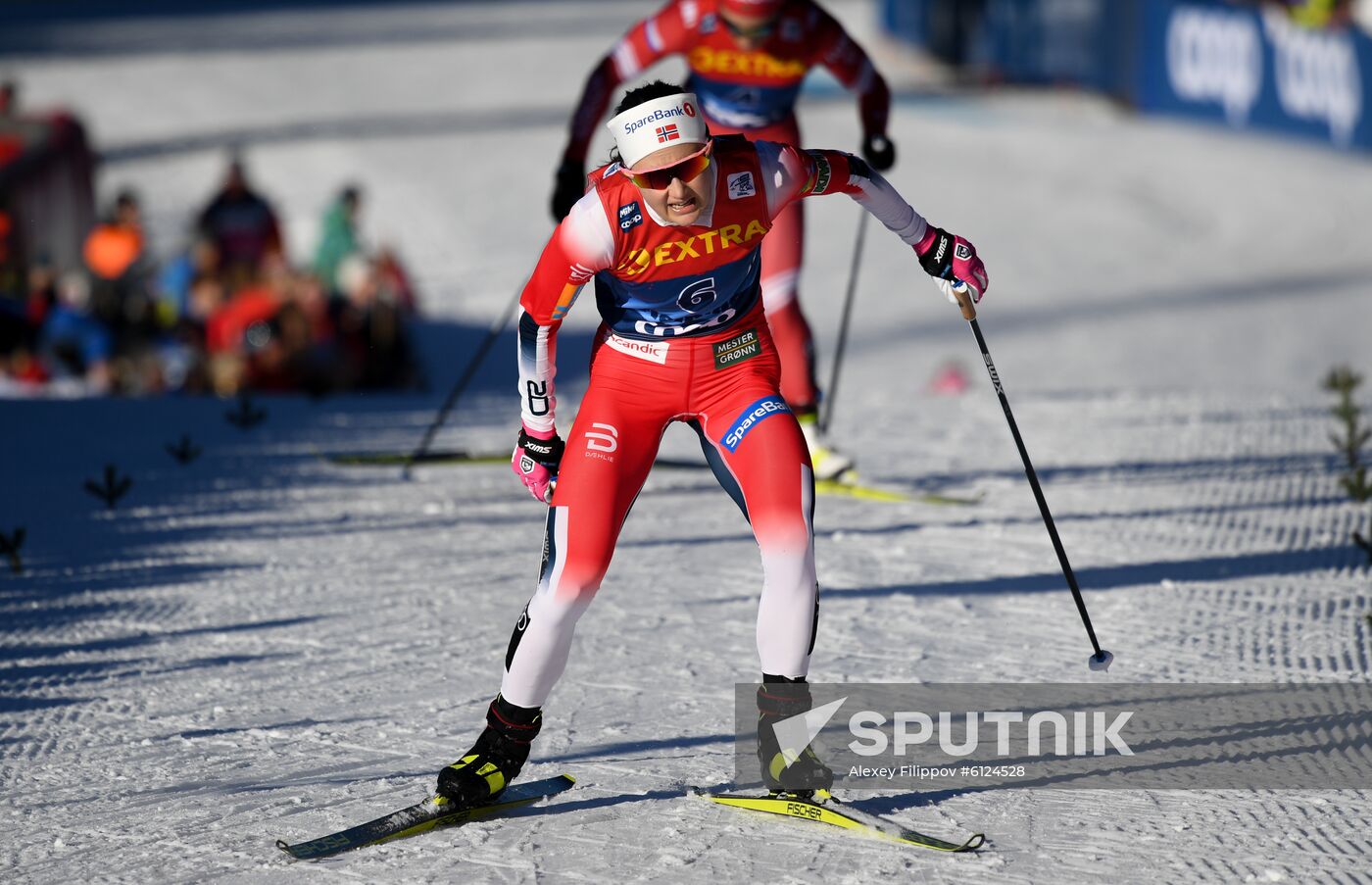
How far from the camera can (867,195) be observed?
425 centimetres

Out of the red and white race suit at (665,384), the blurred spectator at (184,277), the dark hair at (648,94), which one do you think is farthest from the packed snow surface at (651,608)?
the blurred spectator at (184,277)

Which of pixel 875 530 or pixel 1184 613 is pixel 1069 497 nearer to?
pixel 875 530

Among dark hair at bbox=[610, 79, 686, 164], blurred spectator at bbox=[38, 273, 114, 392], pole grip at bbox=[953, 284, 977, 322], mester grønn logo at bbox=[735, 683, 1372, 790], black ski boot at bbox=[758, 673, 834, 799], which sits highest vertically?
dark hair at bbox=[610, 79, 686, 164]

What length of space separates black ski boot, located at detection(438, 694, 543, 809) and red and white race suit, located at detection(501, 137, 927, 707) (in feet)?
0.18

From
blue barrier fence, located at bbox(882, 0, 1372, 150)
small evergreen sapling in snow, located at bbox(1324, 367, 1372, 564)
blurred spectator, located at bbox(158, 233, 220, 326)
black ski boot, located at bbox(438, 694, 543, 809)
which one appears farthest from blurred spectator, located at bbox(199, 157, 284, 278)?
blue barrier fence, located at bbox(882, 0, 1372, 150)

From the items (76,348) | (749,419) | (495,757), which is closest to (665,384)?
(749,419)

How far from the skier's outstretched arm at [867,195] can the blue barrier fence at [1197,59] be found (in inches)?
624

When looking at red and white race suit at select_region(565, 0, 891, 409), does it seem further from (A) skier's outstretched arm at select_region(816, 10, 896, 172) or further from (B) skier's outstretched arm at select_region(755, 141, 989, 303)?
(B) skier's outstretched arm at select_region(755, 141, 989, 303)

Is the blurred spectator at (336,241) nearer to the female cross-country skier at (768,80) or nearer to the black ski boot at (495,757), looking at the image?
the female cross-country skier at (768,80)

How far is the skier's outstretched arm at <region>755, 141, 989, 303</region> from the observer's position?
4.10 meters

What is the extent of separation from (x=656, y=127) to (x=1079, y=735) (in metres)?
2.09

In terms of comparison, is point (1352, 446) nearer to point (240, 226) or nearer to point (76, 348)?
point (76, 348)

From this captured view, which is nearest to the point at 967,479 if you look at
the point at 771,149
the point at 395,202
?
the point at 771,149

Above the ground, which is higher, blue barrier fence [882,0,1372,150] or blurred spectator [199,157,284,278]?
blue barrier fence [882,0,1372,150]
